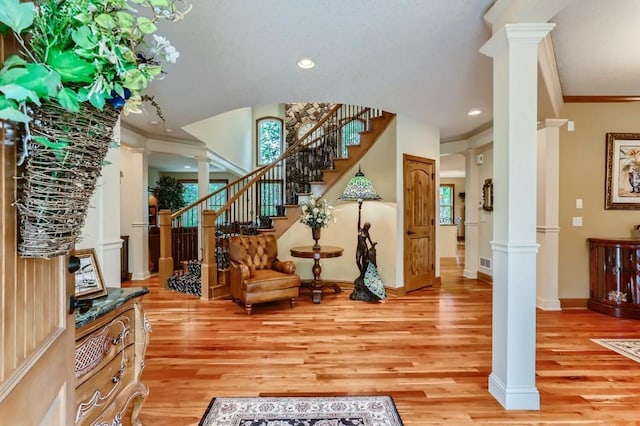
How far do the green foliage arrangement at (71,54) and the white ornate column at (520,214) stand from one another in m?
1.98

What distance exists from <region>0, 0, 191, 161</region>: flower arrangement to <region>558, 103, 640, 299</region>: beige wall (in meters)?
4.78

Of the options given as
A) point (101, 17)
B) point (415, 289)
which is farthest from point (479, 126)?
point (101, 17)

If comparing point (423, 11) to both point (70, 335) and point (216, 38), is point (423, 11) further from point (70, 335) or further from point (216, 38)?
point (70, 335)

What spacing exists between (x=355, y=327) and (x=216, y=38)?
2.99 m

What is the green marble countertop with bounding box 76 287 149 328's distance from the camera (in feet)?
3.92

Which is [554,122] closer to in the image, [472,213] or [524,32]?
[472,213]

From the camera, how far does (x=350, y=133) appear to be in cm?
573

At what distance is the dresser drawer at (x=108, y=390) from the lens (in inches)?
46.7

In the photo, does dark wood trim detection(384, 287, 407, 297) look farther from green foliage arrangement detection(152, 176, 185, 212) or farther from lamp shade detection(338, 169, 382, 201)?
green foliage arrangement detection(152, 176, 185, 212)

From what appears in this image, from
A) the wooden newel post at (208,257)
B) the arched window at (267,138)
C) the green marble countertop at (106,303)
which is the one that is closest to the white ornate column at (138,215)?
the wooden newel post at (208,257)

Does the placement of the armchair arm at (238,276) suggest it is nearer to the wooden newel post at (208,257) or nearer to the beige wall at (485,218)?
the wooden newel post at (208,257)

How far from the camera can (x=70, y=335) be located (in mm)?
935

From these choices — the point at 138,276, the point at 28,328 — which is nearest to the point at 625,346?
the point at 28,328

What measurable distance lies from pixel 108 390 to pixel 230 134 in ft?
23.9
